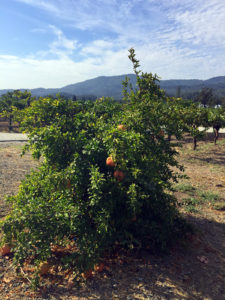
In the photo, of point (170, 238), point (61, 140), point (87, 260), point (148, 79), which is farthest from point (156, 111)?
point (87, 260)

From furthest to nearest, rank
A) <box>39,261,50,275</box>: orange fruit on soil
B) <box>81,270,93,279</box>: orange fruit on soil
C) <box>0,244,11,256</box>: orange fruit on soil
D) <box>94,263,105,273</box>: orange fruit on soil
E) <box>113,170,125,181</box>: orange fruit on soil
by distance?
<box>0,244,11,256</box>: orange fruit on soil, <box>94,263,105,273</box>: orange fruit on soil, <box>39,261,50,275</box>: orange fruit on soil, <box>81,270,93,279</box>: orange fruit on soil, <box>113,170,125,181</box>: orange fruit on soil

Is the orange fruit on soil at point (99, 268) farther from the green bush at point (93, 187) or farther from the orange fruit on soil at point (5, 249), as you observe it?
the orange fruit on soil at point (5, 249)

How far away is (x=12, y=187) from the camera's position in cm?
799

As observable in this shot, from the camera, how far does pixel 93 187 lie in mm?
3416

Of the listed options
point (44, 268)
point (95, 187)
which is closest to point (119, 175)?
point (95, 187)

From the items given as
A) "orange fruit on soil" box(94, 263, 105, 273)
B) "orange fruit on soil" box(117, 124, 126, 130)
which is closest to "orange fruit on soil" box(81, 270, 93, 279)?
"orange fruit on soil" box(94, 263, 105, 273)

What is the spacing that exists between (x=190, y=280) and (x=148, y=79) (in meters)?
4.01

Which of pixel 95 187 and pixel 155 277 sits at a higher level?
pixel 95 187

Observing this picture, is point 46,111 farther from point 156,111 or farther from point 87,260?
point 87,260

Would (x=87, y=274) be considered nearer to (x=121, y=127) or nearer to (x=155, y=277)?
(x=155, y=277)

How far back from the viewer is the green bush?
140 inches

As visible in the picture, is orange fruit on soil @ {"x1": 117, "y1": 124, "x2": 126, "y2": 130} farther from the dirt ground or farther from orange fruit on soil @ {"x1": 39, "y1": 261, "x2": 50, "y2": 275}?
orange fruit on soil @ {"x1": 39, "y1": 261, "x2": 50, "y2": 275}

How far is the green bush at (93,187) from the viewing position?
140 inches

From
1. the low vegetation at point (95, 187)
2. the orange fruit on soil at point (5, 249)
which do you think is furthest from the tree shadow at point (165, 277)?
the orange fruit on soil at point (5, 249)
